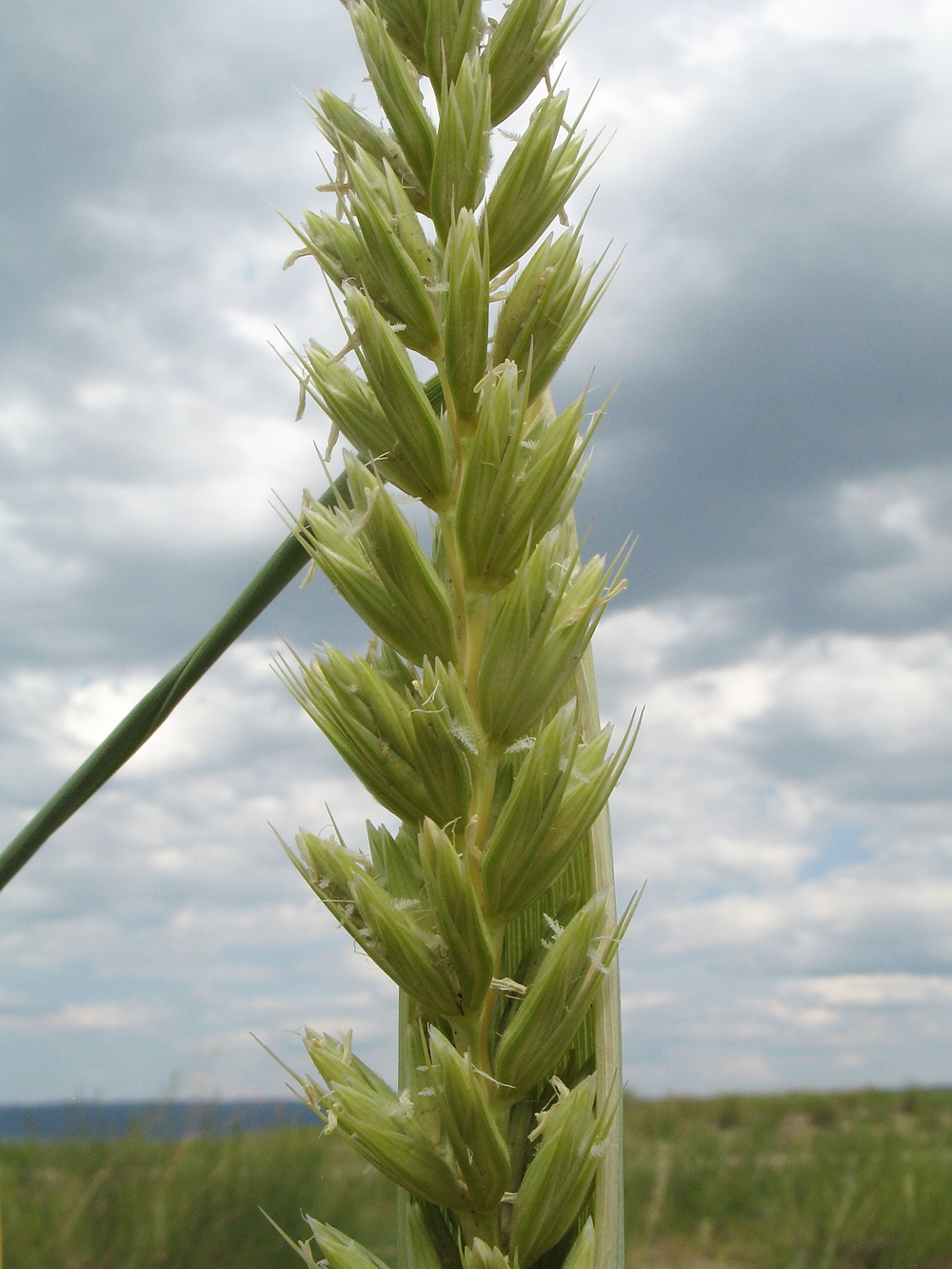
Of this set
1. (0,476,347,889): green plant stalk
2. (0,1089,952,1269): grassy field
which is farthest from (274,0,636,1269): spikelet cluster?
(0,1089,952,1269): grassy field

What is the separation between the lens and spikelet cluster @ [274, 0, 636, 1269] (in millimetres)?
695

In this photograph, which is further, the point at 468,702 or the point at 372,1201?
the point at 372,1201

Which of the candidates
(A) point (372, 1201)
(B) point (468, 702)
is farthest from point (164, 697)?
(A) point (372, 1201)

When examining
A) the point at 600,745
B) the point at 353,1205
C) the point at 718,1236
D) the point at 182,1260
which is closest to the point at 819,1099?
the point at 718,1236

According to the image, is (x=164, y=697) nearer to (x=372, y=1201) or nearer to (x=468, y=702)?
(x=468, y=702)

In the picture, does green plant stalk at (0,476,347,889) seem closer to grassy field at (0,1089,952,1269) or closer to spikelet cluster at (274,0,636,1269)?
spikelet cluster at (274,0,636,1269)

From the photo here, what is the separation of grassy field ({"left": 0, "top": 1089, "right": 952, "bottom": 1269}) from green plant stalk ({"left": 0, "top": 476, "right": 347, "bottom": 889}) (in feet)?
4.94

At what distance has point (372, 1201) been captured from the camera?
340cm

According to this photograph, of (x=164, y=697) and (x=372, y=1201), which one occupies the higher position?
(x=164, y=697)

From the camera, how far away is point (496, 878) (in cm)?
70

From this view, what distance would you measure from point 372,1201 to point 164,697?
323 cm

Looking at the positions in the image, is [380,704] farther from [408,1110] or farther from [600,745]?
[408,1110]

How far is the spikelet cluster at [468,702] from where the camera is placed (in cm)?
70

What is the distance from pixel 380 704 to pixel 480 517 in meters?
0.16
